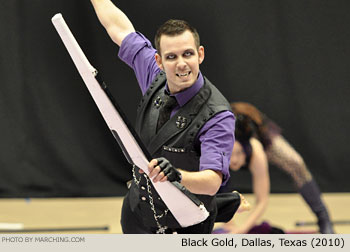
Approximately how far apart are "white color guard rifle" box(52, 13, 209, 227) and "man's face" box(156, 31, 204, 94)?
0.72 feet

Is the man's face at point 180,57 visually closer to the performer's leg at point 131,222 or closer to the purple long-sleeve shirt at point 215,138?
the purple long-sleeve shirt at point 215,138

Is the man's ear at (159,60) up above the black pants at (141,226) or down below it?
above

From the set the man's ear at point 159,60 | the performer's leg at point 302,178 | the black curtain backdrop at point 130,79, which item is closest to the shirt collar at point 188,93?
the man's ear at point 159,60

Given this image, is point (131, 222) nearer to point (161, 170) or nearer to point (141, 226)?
point (141, 226)

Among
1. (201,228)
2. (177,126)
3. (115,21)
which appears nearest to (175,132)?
(177,126)

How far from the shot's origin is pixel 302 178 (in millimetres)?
4934

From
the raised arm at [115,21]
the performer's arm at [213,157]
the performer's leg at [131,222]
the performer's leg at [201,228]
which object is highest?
the raised arm at [115,21]

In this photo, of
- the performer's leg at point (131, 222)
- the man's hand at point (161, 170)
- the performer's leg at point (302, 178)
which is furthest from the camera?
the performer's leg at point (302, 178)

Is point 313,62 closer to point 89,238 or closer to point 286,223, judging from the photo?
point 286,223

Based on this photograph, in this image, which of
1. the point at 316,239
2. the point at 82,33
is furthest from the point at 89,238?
the point at 82,33

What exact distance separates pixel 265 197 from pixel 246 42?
5.79 ft

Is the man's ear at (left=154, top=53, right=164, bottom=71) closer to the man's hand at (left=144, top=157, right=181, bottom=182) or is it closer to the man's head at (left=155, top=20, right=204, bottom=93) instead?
the man's head at (left=155, top=20, right=204, bottom=93)

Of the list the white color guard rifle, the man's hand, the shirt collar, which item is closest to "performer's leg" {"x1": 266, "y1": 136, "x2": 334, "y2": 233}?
the shirt collar

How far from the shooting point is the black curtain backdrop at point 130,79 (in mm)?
5562
